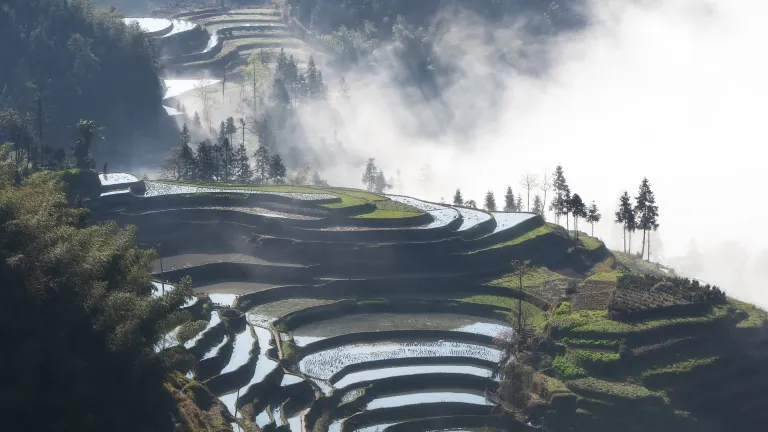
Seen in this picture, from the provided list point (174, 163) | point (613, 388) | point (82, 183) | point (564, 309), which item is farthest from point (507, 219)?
point (174, 163)

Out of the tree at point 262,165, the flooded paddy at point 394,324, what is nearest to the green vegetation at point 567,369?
the flooded paddy at point 394,324

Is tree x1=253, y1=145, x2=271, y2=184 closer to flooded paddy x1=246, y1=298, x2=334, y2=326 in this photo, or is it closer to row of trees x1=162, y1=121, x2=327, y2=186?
row of trees x1=162, y1=121, x2=327, y2=186

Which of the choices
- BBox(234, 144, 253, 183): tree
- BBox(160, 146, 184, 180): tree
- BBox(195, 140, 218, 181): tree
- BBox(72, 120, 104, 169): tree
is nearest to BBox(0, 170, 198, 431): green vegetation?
BBox(72, 120, 104, 169): tree

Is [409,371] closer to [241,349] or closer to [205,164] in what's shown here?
[241,349]

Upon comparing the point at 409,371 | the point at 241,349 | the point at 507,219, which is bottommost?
the point at 409,371

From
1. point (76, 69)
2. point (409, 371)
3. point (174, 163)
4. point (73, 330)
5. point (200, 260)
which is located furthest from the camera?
point (76, 69)

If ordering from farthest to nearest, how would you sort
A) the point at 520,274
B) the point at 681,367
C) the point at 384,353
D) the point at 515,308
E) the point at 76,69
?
the point at 76,69, the point at 515,308, the point at 520,274, the point at 384,353, the point at 681,367

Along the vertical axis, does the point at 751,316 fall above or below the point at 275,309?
below
